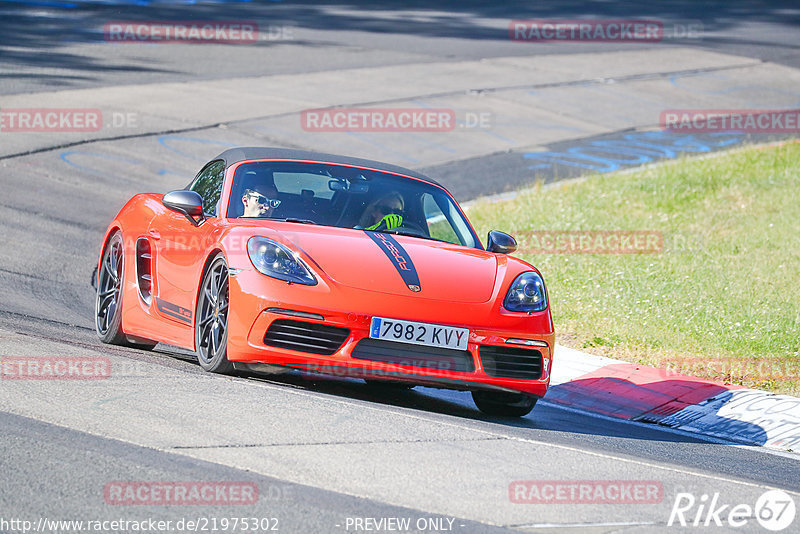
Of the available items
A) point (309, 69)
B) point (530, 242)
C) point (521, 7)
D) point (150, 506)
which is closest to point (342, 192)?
point (150, 506)

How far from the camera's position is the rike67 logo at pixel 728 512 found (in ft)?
16.3

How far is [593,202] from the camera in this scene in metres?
16.0

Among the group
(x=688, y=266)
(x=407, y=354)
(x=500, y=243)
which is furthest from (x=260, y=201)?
(x=688, y=266)

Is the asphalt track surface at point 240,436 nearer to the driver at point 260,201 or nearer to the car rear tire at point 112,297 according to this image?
the car rear tire at point 112,297

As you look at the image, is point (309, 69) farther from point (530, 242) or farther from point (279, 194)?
point (279, 194)

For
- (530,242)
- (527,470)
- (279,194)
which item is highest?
(279,194)

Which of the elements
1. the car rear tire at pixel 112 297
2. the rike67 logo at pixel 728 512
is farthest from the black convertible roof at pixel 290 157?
the rike67 logo at pixel 728 512

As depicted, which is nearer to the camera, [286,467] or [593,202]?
[286,467]

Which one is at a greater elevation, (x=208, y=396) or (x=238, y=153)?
(x=238, y=153)

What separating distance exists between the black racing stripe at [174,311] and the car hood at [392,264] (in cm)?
87

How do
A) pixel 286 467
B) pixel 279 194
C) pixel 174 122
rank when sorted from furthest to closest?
pixel 174 122, pixel 279 194, pixel 286 467

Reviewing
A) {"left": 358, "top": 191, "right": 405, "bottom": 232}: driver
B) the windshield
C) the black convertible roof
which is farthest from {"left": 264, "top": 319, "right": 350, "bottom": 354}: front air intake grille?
the black convertible roof

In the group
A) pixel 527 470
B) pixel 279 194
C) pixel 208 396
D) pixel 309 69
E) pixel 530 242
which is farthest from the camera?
pixel 309 69

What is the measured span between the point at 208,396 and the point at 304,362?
62 centimetres
